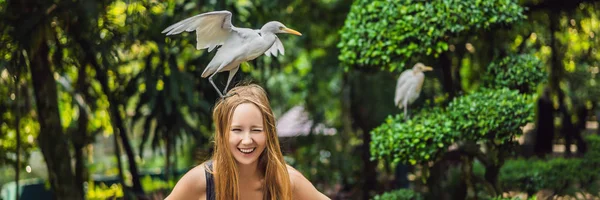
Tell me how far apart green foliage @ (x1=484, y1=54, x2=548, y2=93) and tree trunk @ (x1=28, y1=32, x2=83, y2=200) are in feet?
11.5

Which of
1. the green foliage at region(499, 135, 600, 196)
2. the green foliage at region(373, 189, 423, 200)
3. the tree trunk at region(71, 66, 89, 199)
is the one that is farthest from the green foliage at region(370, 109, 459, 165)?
the tree trunk at region(71, 66, 89, 199)

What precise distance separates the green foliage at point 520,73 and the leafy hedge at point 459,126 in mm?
152

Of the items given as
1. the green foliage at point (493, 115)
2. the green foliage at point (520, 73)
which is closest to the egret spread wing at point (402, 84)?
the green foliage at point (493, 115)

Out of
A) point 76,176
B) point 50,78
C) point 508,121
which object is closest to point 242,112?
point 508,121

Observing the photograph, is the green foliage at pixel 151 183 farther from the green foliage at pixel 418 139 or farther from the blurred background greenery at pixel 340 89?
the green foliage at pixel 418 139

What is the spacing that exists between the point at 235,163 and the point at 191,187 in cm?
19

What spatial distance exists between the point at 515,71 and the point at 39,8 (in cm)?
Answer: 358

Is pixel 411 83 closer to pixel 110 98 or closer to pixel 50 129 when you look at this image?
pixel 110 98

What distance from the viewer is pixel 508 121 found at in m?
5.15

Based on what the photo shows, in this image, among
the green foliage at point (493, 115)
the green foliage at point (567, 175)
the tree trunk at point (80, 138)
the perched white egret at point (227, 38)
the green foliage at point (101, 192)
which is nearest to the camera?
the perched white egret at point (227, 38)

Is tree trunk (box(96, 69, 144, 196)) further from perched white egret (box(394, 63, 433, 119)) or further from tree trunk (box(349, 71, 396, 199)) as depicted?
tree trunk (box(349, 71, 396, 199))

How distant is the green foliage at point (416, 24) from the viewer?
5285mm

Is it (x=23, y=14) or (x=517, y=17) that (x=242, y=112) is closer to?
(x=517, y=17)

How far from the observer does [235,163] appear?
2.94m
